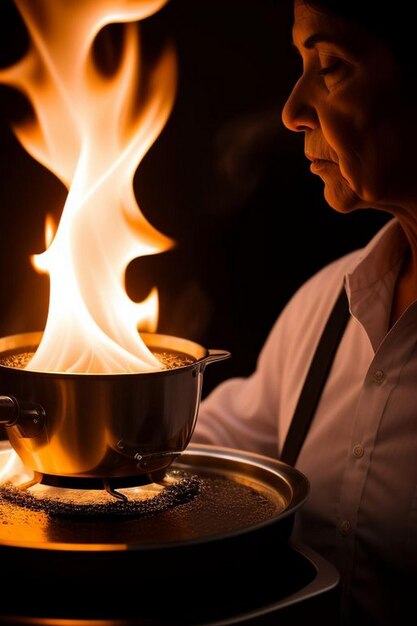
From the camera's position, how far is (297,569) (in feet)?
2.87

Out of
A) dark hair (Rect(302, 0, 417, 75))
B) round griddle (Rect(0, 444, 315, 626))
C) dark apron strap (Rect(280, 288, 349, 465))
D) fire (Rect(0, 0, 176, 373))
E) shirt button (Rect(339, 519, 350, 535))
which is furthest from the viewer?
dark apron strap (Rect(280, 288, 349, 465))

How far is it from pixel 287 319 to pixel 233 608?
837mm

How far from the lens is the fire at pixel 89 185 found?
1005mm

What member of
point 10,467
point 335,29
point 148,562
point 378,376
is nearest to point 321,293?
point 378,376

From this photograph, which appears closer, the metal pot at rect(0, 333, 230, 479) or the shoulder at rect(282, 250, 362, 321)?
the metal pot at rect(0, 333, 230, 479)

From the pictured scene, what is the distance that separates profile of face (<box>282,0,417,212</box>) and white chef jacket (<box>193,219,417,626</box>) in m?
0.18

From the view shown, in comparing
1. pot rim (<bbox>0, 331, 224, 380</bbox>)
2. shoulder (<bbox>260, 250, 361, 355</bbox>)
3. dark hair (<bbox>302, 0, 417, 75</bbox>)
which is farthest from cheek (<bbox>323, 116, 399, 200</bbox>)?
pot rim (<bbox>0, 331, 224, 380</bbox>)

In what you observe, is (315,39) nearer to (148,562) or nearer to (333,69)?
(333,69)

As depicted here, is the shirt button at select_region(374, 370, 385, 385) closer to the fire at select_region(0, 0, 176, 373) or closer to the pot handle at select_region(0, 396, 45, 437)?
the fire at select_region(0, 0, 176, 373)

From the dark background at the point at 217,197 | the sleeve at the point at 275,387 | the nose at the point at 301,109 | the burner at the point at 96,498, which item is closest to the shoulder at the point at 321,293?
the sleeve at the point at 275,387

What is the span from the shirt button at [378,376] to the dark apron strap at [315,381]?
0.14m

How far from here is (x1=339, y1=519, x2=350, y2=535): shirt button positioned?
1215 mm

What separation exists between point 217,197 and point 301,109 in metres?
0.75

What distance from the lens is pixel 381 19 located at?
1.12 metres
